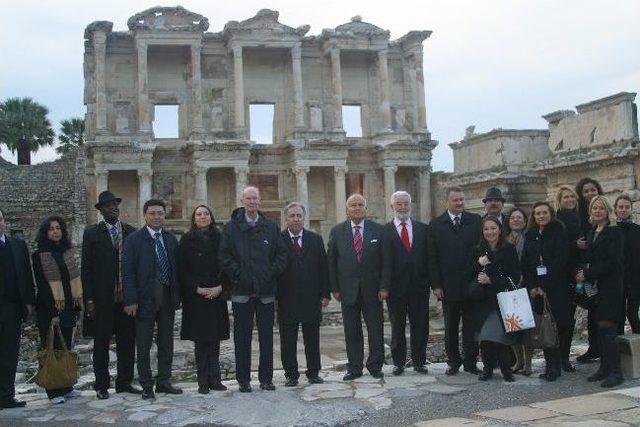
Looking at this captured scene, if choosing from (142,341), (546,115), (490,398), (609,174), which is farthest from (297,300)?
(546,115)

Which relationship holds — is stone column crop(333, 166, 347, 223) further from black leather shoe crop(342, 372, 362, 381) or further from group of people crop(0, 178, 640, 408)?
black leather shoe crop(342, 372, 362, 381)

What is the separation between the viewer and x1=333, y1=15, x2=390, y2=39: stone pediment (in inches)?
1272

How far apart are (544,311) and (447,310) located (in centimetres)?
112

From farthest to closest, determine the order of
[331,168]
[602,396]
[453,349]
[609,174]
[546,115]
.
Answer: [331,168]
[546,115]
[609,174]
[453,349]
[602,396]

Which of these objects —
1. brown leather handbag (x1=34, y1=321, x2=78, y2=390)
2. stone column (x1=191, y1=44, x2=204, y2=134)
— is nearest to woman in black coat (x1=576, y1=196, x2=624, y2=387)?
brown leather handbag (x1=34, y1=321, x2=78, y2=390)

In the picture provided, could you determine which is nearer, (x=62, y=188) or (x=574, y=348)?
(x=574, y=348)

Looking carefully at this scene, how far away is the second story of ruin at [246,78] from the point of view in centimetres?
3039

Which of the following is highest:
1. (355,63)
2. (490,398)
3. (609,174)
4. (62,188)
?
(355,63)

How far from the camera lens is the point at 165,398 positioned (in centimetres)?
783

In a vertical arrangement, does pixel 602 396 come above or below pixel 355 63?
below

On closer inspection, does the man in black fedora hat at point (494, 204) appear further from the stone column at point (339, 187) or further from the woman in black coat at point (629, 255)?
the stone column at point (339, 187)

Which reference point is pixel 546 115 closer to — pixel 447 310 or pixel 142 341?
pixel 447 310

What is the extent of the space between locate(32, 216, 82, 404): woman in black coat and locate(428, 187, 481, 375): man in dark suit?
13.1 ft

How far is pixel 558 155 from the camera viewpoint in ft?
56.2
